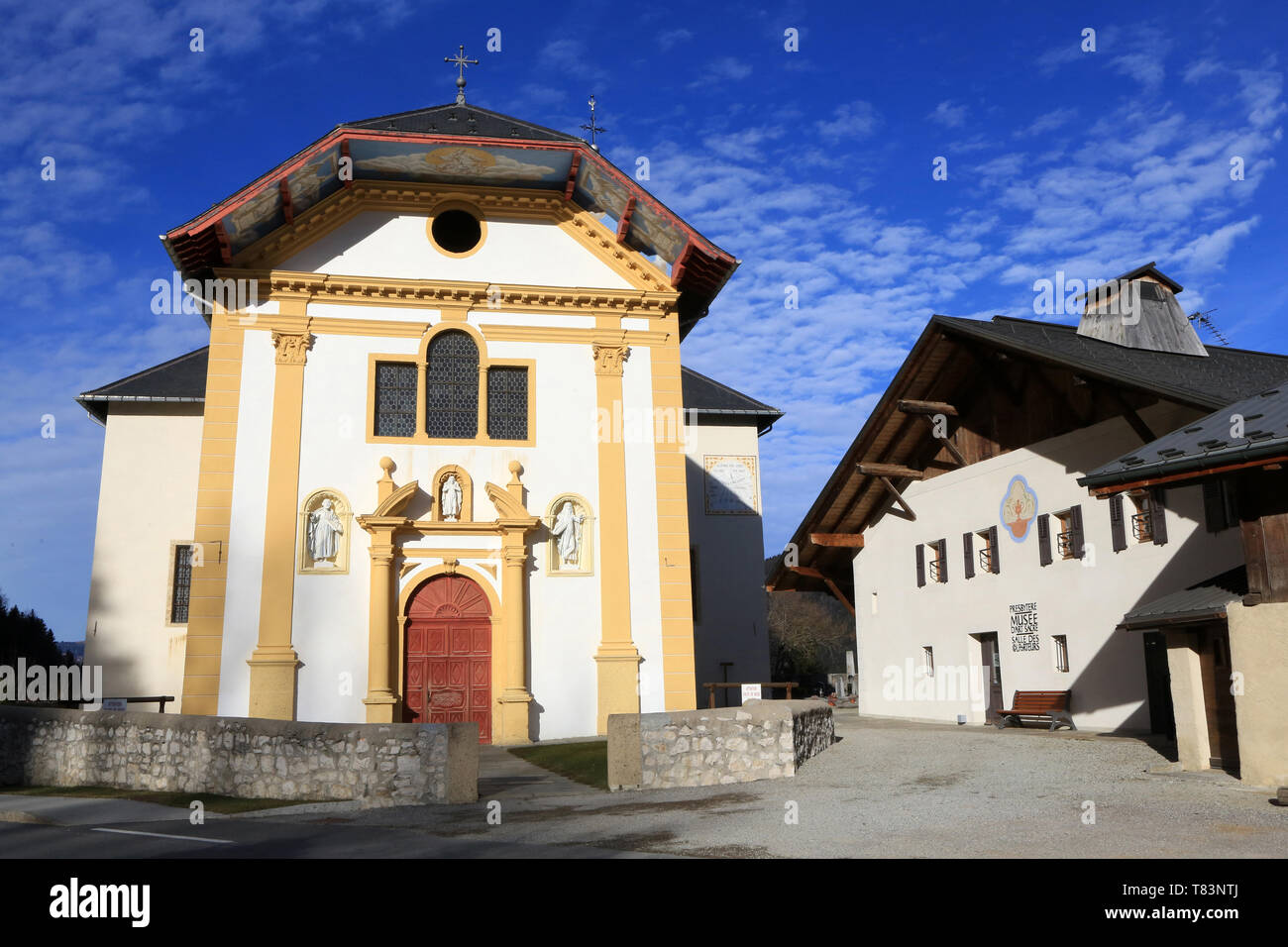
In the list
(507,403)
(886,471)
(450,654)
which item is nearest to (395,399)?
(507,403)

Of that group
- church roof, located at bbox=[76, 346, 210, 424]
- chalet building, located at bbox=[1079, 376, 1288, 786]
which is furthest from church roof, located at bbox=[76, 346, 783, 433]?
chalet building, located at bbox=[1079, 376, 1288, 786]

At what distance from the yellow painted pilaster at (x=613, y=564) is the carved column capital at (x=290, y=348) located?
5.37 m

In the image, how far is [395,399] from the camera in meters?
20.2

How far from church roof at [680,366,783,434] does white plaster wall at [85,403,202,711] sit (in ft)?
43.3

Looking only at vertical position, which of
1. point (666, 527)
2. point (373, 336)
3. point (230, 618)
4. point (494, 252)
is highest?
point (494, 252)

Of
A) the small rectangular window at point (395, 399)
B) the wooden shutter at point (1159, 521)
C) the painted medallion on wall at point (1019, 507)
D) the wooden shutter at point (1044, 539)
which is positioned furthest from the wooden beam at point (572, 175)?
the wooden shutter at point (1159, 521)

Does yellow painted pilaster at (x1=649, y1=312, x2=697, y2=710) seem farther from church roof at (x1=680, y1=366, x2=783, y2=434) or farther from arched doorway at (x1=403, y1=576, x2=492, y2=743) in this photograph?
church roof at (x1=680, y1=366, x2=783, y2=434)

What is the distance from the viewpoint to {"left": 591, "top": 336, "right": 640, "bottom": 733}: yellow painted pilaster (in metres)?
19.3

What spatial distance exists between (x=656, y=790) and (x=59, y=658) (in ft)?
140

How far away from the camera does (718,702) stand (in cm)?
2764

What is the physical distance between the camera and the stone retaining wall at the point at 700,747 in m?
12.2

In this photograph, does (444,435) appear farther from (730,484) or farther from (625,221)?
(730,484)

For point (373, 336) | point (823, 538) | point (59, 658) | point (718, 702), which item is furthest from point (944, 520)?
point (59, 658)
